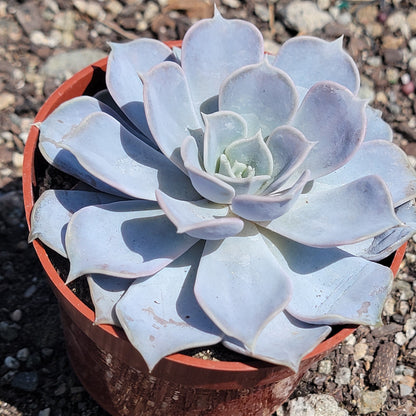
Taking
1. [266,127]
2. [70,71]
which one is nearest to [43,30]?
[70,71]

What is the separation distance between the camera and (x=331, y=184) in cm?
136

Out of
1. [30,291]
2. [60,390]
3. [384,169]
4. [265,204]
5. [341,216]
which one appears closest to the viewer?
[265,204]

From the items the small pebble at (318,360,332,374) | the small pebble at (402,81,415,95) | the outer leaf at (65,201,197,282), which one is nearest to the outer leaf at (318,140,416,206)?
the outer leaf at (65,201,197,282)

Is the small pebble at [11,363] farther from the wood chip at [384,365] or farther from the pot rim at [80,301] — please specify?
the wood chip at [384,365]

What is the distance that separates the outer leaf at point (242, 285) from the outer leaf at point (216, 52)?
0.32 metres

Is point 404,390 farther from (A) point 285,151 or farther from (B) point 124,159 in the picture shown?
(B) point 124,159

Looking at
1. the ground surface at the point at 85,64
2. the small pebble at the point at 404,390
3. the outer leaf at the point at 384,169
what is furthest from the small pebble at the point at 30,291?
the small pebble at the point at 404,390

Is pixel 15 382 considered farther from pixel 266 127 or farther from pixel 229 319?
pixel 266 127

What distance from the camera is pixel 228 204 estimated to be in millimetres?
1253

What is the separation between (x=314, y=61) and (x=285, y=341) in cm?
61

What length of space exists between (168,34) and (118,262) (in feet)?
4.72

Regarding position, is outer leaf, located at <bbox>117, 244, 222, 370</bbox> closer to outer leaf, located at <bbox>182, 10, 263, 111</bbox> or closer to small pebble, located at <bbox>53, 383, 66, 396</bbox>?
outer leaf, located at <bbox>182, 10, 263, 111</bbox>

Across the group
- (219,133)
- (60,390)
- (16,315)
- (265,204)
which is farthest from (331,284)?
(16,315)

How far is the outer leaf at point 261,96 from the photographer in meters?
1.25
